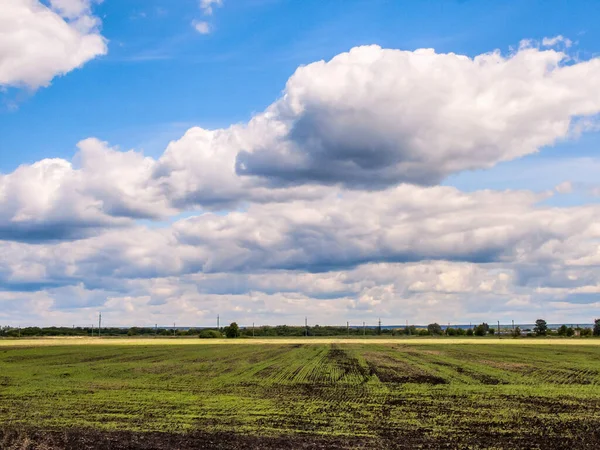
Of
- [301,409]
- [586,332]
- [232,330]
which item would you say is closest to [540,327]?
[586,332]

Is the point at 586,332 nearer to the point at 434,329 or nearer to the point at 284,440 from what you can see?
the point at 434,329

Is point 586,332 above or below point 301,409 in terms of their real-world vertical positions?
below

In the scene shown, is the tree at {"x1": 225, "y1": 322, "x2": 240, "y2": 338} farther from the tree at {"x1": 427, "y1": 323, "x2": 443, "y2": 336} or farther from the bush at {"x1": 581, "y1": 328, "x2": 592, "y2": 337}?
the bush at {"x1": 581, "y1": 328, "x2": 592, "y2": 337}

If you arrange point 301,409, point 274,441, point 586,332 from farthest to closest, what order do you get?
point 586,332, point 301,409, point 274,441

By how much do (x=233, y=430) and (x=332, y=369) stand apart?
28.6m

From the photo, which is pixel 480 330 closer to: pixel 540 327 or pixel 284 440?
pixel 540 327

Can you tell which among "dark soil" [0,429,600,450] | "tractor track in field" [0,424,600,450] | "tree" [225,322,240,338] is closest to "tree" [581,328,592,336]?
"tree" [225,322,240,338]

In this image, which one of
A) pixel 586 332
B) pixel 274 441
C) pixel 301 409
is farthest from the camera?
pixel 586 332

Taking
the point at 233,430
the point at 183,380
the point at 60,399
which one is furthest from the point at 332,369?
the point at 233,430

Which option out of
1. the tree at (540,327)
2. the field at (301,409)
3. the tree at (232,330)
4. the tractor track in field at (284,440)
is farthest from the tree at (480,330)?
the tractor track in field at (284,440)

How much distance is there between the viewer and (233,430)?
22.1 meters

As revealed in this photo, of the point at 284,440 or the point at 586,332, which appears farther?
the point at 586,332

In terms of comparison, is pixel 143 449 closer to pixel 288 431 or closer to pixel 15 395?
pixel 288 431

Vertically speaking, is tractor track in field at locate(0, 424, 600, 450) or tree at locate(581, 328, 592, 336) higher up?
tractor track in field at locate(0, 424, 600, 450)
